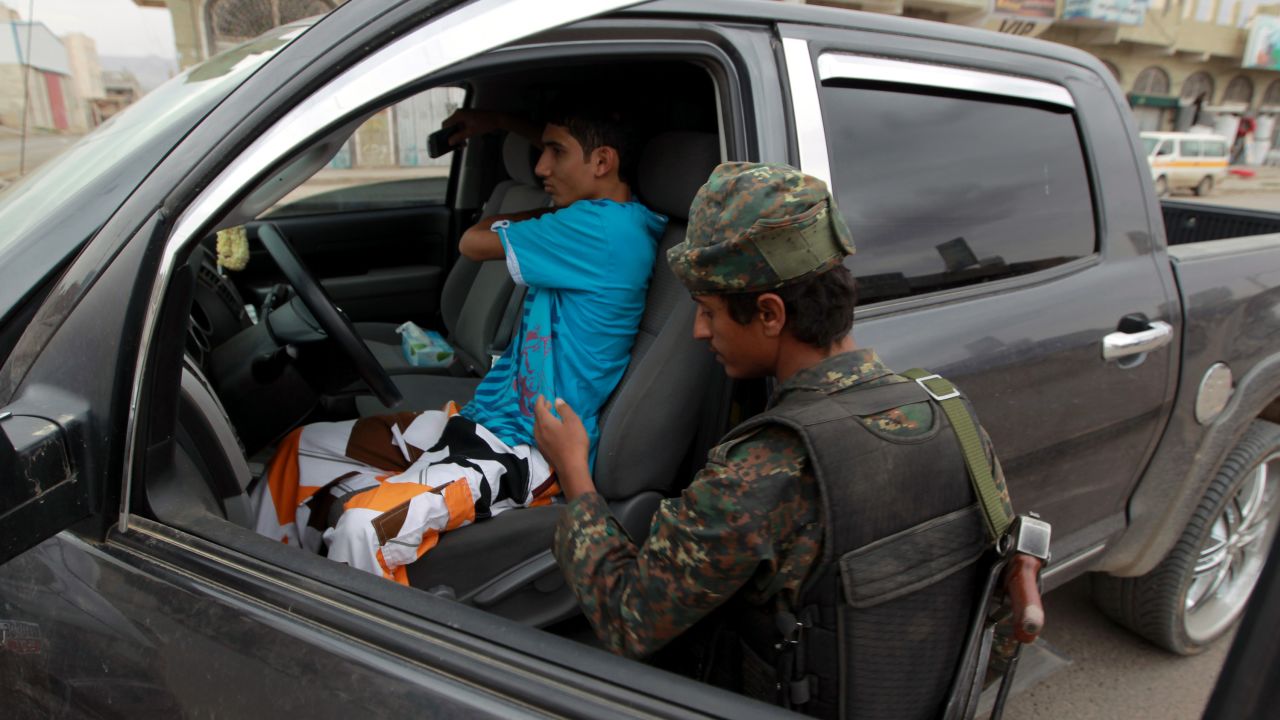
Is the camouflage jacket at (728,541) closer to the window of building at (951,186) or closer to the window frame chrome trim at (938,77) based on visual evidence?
the window of building at (951,186)

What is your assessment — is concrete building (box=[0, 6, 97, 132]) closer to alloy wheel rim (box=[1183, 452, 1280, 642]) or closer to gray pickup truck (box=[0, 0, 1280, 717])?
gray pickup truck (box=[0, 0, 1280, 717])

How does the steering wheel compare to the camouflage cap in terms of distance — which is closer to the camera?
the camouflage cap

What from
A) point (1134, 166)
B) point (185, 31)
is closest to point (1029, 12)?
point (185, 31)

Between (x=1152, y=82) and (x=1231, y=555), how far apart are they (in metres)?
33.0

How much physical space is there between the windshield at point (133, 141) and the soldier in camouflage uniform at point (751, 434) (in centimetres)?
75

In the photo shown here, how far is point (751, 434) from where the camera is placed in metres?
1.21

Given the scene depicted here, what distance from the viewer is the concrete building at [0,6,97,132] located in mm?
1749

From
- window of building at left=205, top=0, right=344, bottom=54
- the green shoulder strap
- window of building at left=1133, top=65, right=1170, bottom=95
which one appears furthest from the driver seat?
window of building at left=1133, top=65, right=1170, bottom=95

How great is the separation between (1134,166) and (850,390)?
151 cm

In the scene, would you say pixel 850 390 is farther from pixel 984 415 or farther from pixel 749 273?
pixel 984 415

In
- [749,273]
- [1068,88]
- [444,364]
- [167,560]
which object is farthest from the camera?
[444,364]

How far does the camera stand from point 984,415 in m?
1.77

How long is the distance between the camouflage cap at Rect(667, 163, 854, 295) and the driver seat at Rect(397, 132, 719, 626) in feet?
1.97

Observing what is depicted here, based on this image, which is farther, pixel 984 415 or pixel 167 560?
pixel 984 415
